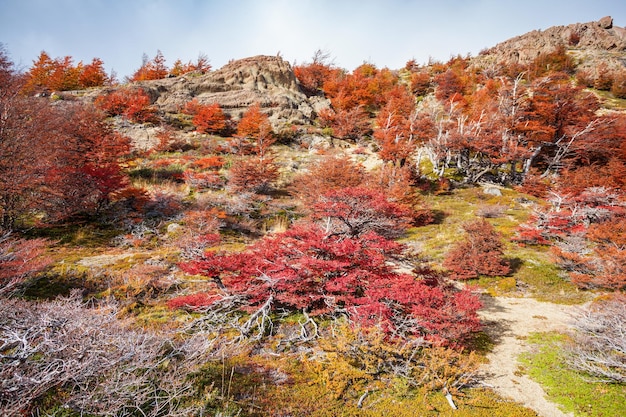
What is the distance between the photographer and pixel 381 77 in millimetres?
52812

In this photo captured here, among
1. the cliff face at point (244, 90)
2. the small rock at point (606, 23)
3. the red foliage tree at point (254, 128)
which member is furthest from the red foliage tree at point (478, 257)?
the small rock at point (606, 23)

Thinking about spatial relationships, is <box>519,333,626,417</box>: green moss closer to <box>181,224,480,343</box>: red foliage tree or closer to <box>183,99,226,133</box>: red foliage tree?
<box>181,224,480,343</box>: red foliage tree

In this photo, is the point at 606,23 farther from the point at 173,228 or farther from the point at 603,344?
the point at 173,228

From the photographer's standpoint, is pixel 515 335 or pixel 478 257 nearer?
Result: pixel 515 335

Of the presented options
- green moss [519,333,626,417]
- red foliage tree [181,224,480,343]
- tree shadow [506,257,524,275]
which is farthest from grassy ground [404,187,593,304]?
red foliage tree [181,224,480,343]

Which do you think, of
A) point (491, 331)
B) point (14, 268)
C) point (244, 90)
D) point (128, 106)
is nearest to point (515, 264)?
point (491, 331)

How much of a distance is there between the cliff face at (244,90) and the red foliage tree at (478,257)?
26.0 meters

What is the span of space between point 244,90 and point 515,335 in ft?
119

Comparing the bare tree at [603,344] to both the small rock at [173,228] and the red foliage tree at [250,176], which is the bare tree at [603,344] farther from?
the red foliage tree at [250,176]

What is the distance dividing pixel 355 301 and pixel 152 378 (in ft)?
16.0

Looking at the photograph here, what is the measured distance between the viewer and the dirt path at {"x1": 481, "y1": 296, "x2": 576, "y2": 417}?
5.62 metres

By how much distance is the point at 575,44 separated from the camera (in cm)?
5297

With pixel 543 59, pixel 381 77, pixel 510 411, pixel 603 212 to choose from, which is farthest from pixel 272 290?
pixel 543 59

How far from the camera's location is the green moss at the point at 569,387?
516 centimetres
